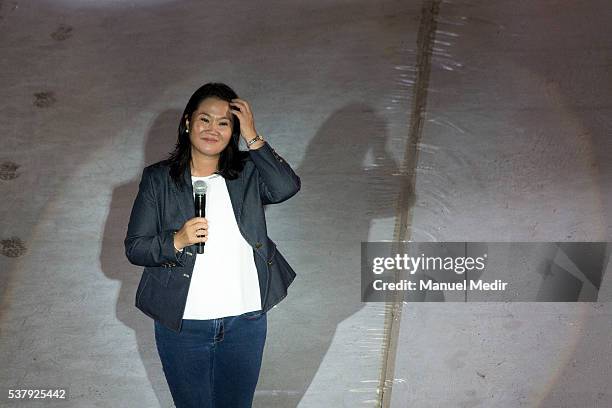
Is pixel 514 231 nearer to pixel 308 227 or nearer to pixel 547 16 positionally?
pixel 308 227

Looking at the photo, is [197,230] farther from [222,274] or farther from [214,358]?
[214,358]

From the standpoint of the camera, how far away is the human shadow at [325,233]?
2895 millimetres

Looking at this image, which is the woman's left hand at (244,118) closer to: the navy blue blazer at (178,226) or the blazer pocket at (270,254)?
the navy blue blazer at (178,226)

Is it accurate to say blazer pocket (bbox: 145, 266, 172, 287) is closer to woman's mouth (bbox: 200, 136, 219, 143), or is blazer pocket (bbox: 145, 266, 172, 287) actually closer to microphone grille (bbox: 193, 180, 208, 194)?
microphone grille (bbox: 193, 180, 208, 194)

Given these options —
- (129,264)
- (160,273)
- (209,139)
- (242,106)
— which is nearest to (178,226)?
(160,273)

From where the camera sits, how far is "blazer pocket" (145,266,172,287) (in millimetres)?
2035

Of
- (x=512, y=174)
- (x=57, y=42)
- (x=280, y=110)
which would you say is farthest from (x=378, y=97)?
(x=57, y=42)

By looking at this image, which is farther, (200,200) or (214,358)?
(214,358)

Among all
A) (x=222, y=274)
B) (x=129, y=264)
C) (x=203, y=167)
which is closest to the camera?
(x=222, y=274)

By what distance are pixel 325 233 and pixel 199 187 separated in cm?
124

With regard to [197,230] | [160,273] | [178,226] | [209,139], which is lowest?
[160,273]

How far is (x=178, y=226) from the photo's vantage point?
208 cm

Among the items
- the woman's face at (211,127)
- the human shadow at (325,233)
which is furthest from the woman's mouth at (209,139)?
the human shadow at (325,233)

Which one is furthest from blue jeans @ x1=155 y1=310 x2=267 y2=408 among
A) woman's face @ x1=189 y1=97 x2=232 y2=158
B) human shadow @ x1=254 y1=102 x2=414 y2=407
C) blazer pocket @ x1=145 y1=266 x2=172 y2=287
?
human shadow @ x1=254 y1=102 x2=414 y2=407
